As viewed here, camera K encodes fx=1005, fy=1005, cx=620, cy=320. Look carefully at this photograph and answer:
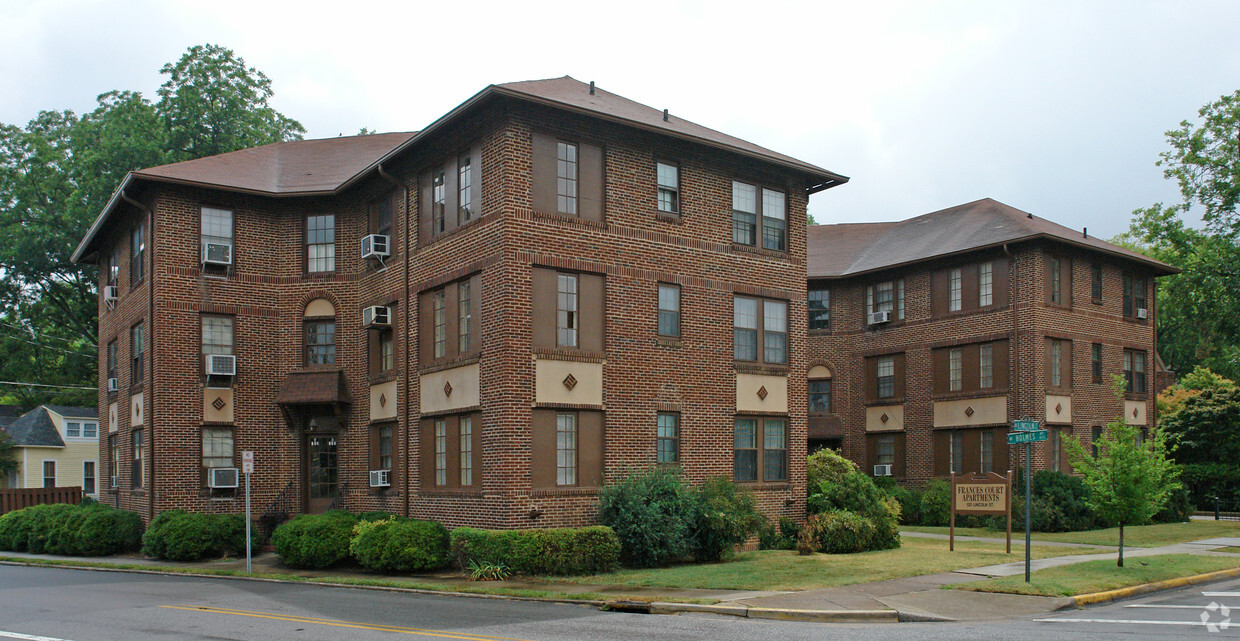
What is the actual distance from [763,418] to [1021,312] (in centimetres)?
1194

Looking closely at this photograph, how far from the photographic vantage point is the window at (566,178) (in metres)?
22.0

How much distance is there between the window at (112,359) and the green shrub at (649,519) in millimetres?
19185

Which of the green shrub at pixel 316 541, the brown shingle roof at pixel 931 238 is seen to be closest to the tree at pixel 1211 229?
the brown shingle roof at pixel 931 238

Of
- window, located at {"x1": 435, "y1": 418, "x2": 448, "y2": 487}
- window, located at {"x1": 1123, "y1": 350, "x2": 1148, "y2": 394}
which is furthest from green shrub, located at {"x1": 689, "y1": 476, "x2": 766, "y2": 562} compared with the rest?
window, located at {"x1": 1123, "y1": 350, "x2": 1148, "y2": 394}

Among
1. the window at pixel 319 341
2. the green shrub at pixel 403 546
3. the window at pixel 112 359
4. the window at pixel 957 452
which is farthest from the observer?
the window at pixel 957 452

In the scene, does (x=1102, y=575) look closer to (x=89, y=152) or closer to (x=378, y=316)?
(x=378, y=316)

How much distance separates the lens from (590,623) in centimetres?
1380

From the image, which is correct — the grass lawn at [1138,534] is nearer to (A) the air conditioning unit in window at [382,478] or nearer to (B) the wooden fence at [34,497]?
(A) the air conditioning unit in window at [382,478]

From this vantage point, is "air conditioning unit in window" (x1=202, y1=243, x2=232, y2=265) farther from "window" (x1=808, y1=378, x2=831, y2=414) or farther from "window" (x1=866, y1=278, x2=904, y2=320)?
"window" (x1=866, y1=278, x2=904, y2=320)

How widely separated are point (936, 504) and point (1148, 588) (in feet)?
51.9

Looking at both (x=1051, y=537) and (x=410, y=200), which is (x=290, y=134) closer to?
(x=410, y=200)

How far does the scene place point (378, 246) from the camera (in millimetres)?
26062

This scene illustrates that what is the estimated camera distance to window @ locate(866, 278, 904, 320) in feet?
121

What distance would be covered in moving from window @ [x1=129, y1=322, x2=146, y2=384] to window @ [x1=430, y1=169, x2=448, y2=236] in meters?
10.5
